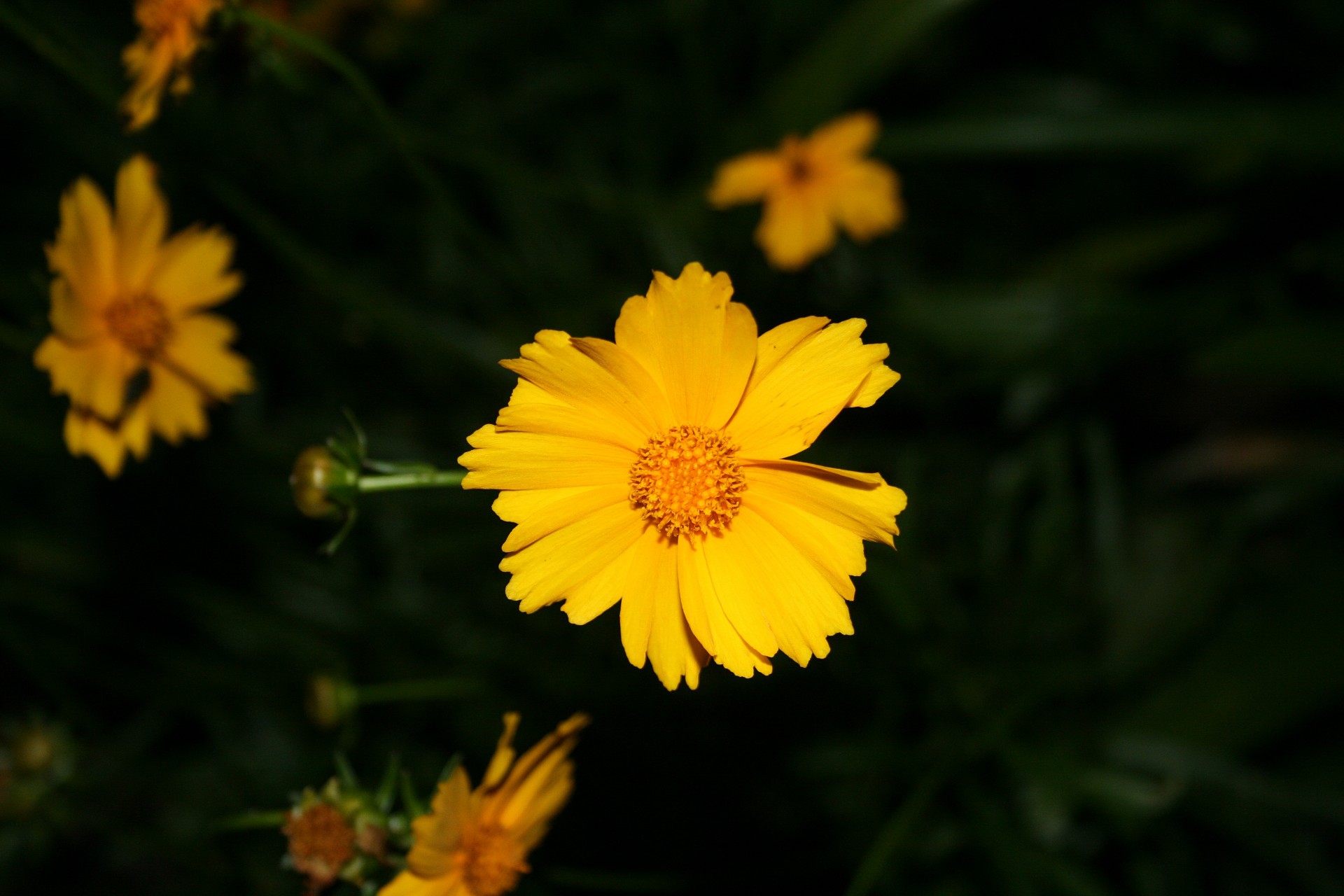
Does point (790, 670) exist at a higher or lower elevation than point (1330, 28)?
lower

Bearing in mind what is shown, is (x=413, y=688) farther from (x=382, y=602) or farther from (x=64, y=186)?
(x=64, y=186)

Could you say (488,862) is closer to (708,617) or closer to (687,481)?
(708,617)

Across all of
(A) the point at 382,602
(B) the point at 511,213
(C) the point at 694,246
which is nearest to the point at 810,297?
(C) the point at 694,246

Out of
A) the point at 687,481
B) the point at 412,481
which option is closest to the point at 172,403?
the point at 412,481

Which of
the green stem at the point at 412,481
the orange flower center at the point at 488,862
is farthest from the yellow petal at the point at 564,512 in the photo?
the orange flower center at the point at 488,862

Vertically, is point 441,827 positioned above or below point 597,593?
below

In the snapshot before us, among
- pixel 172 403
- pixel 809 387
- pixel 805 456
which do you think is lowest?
pixel 809 387

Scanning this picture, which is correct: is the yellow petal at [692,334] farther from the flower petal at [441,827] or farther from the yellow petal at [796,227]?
the yellow petal at [796,227]
